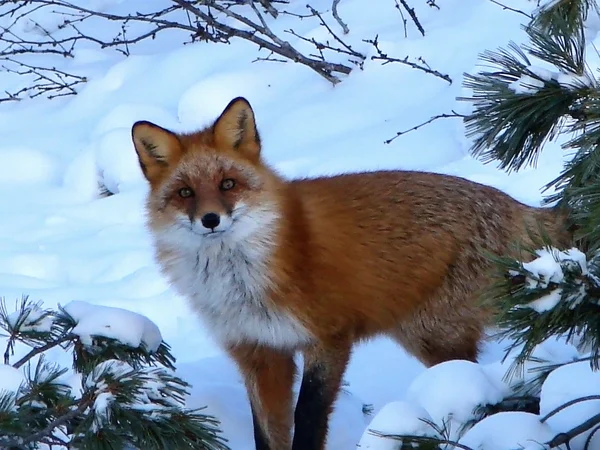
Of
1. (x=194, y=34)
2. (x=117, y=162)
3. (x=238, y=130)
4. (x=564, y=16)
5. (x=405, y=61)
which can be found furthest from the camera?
(x=194, y=34)

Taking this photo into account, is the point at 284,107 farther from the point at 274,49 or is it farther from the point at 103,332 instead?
the point at 103,332

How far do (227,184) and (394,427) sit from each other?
1.63 m

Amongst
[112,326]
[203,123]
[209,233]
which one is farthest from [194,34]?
[112,326]

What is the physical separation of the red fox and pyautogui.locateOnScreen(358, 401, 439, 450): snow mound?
139 cm

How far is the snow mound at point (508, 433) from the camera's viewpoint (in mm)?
1933

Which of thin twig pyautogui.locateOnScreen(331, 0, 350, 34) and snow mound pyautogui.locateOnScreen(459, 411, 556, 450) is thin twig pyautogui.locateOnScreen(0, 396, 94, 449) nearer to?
snow mound pyautogui.locateOnScreen(459, 411, 556, 450)

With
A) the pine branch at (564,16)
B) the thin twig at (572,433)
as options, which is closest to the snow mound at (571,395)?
the thin twig at (572,433)

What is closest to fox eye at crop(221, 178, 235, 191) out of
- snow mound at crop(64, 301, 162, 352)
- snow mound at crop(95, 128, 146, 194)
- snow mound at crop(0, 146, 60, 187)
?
snow mound at crop(64, 301, 162, 352)

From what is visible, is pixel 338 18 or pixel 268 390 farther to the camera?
pixel 338 18

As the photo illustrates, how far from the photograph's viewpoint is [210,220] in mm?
3318

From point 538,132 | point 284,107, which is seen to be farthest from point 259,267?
point 284,107

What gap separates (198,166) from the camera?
357 centimetres

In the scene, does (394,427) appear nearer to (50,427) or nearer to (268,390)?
(50,427)

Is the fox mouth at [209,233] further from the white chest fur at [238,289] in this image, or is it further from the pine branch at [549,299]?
the pine branch at [549,299]
